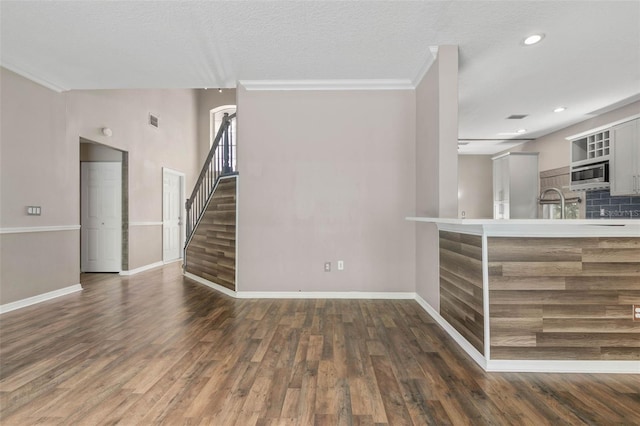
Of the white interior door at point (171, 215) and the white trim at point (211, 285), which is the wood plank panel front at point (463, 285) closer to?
the white trim at point (211, 285)

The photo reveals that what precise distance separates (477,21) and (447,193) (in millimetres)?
1568

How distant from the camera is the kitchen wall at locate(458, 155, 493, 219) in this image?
8.87m


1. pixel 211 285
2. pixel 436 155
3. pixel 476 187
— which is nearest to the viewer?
pixel 436 155

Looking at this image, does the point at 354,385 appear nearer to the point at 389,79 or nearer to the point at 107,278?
the point at 389,79

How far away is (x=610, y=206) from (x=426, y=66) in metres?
4.14

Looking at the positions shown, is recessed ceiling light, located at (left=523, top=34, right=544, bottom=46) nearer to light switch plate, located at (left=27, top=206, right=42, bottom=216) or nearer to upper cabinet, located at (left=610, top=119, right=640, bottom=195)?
upper cabinet, located at (left=610, top=119, right=640, bottom=195)

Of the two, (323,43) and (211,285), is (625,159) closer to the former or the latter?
(323,43)

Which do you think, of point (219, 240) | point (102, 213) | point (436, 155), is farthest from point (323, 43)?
point (102, 213)

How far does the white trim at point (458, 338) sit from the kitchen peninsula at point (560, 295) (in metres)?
0.05

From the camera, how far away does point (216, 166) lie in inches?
218

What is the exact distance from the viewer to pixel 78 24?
2955 millimetres

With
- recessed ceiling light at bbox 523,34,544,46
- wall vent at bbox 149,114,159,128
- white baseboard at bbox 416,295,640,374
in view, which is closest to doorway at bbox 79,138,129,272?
wall vent at bbox 149,114,159,128

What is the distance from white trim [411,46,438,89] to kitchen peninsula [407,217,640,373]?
6.62 feet

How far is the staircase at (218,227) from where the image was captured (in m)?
4.52
